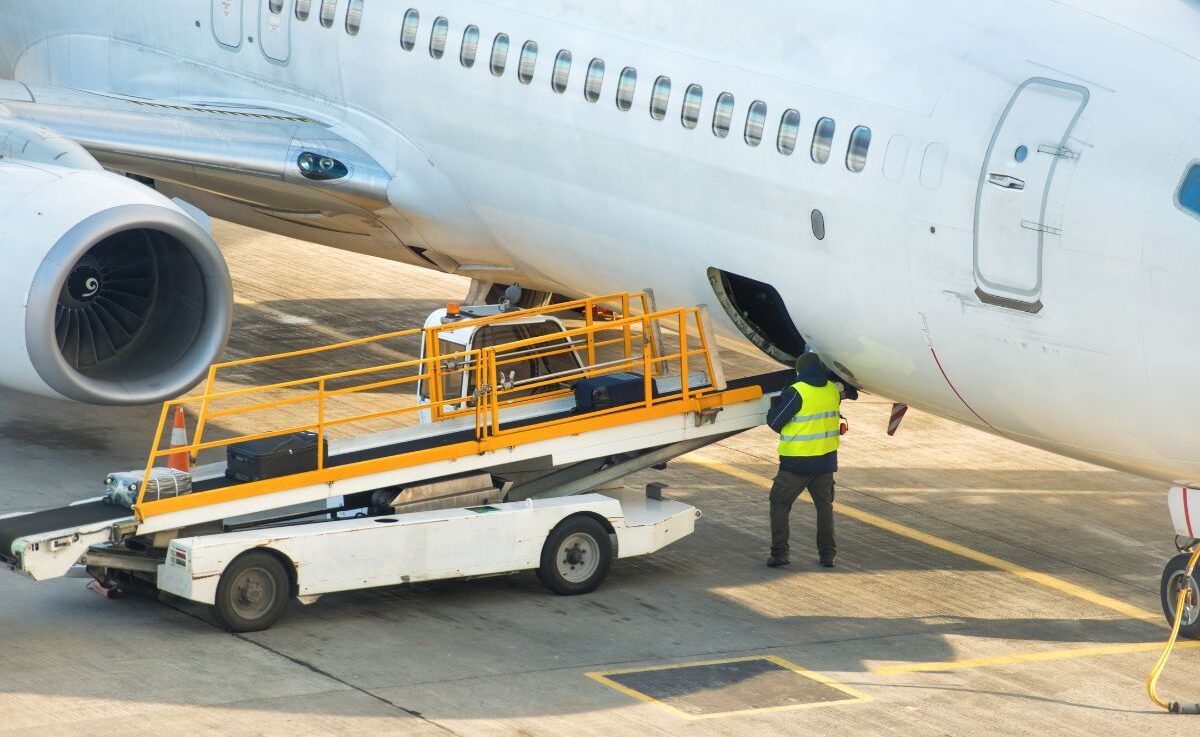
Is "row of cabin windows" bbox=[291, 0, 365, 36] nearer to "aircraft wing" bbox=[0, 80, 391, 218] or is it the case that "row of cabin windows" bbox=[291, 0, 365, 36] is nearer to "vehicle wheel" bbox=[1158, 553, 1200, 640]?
"aircraft wing" bbox=[0, 80, 391, 218]

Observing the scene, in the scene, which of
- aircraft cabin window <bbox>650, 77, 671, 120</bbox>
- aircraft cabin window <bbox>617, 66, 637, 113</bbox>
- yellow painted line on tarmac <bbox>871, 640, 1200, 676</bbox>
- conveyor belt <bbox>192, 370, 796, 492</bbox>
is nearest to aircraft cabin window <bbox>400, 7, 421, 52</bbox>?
aircraft cabin window <bbox>617, 66, 637, 113</bbox>

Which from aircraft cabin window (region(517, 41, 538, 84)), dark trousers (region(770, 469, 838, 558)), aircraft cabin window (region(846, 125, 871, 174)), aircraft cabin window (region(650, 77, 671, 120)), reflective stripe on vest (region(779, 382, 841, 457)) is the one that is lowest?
dark trousers (region(770, 469, 838, 558))

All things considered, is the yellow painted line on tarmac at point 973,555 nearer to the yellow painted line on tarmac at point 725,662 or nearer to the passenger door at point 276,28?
the yellow painted line on tarmac at point 725,662

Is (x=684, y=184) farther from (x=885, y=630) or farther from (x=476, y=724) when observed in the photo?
(x=476, y=724)

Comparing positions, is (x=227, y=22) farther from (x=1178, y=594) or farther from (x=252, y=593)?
(x=1178, y=594)

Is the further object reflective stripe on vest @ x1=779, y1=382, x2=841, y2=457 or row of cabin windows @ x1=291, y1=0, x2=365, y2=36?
row of cabin windows @ x1=291, y1=0, x2=365, y2=36

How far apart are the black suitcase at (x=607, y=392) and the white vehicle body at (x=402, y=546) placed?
0.72m

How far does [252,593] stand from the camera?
11.5 m

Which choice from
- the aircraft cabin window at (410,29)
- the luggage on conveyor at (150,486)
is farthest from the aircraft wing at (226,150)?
the luggage on conveyor at (150,486)

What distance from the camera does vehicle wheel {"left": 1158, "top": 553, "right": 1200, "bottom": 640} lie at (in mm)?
12031

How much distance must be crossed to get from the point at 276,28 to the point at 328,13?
2.21ft

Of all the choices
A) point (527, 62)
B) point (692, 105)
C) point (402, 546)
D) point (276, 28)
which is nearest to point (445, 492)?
point (402, 546)

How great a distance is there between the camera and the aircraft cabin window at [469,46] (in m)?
15.0

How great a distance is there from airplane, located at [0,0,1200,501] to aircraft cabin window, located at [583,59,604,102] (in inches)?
1.1
